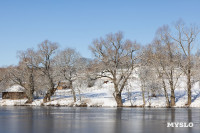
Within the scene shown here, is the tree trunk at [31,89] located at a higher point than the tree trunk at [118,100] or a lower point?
higher

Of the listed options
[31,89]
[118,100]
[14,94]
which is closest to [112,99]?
[118,100]

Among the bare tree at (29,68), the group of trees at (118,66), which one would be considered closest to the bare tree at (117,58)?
the group of trees at (118,66)

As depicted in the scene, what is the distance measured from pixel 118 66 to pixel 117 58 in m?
1.42

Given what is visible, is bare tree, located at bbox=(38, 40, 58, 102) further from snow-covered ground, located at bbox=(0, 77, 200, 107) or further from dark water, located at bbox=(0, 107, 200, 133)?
dark water, located at bbox=(0, 107, 200, 133)

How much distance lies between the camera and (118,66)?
53156 millimetres

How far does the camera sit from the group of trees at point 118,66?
48406mm

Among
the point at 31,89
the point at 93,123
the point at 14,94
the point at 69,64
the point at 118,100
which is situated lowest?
the point at 93,123

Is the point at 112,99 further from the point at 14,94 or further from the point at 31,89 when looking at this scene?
the point at 14,94

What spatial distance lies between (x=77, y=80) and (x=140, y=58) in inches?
540

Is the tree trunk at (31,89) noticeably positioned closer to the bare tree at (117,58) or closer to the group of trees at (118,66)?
the group of trees at (118,66)

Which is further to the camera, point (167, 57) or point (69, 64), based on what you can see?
point (69, 64)

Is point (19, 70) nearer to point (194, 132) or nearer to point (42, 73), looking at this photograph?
point (42, 73)

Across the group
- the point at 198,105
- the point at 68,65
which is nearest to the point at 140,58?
the point at 198,105

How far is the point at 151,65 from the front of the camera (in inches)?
2019
